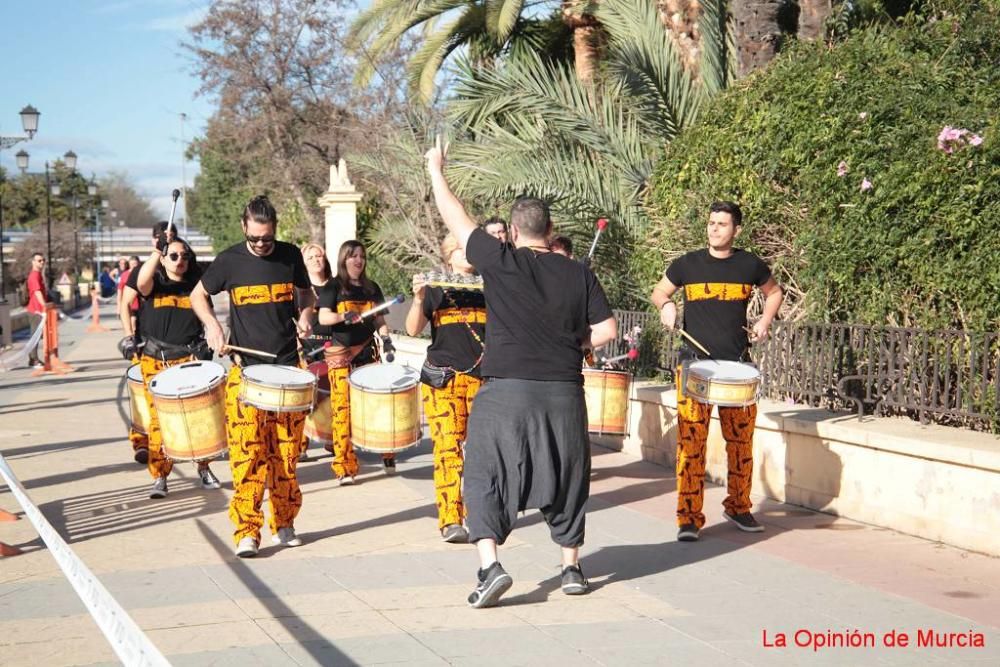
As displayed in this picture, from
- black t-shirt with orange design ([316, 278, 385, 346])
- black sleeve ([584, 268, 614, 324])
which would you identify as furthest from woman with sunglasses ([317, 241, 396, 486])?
black sleeve ([584, 268, 614, 324])

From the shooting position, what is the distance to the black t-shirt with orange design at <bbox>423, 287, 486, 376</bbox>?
753cm

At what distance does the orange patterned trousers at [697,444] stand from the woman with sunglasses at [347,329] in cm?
281

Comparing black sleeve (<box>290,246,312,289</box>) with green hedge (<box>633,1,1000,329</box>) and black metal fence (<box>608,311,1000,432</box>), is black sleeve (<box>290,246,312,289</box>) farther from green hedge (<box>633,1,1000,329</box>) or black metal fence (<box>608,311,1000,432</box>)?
green hedge (<box>633,1,1000,329</box>)

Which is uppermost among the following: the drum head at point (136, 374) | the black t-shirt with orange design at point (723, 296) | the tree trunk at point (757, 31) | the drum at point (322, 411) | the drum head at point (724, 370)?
the tree trunk at point (757, 31)

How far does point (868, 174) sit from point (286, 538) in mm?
4642

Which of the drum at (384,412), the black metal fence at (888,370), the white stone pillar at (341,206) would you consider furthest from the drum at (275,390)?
the white stone pillar at (341,206)

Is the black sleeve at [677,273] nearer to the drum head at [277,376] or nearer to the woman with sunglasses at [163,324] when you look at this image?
the drum head at [277,376]

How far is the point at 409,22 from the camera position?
21.2 meters

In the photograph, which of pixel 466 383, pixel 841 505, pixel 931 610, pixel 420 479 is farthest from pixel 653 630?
pixel 420 479

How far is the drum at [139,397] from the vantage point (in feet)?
30.8

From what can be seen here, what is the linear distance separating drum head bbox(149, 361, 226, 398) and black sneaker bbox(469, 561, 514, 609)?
2573mm

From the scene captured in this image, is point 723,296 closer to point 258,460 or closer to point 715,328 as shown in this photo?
point 715,328

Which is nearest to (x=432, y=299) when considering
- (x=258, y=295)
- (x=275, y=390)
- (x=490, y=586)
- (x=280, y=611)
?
(x=258, y=295)

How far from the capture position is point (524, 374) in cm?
598
